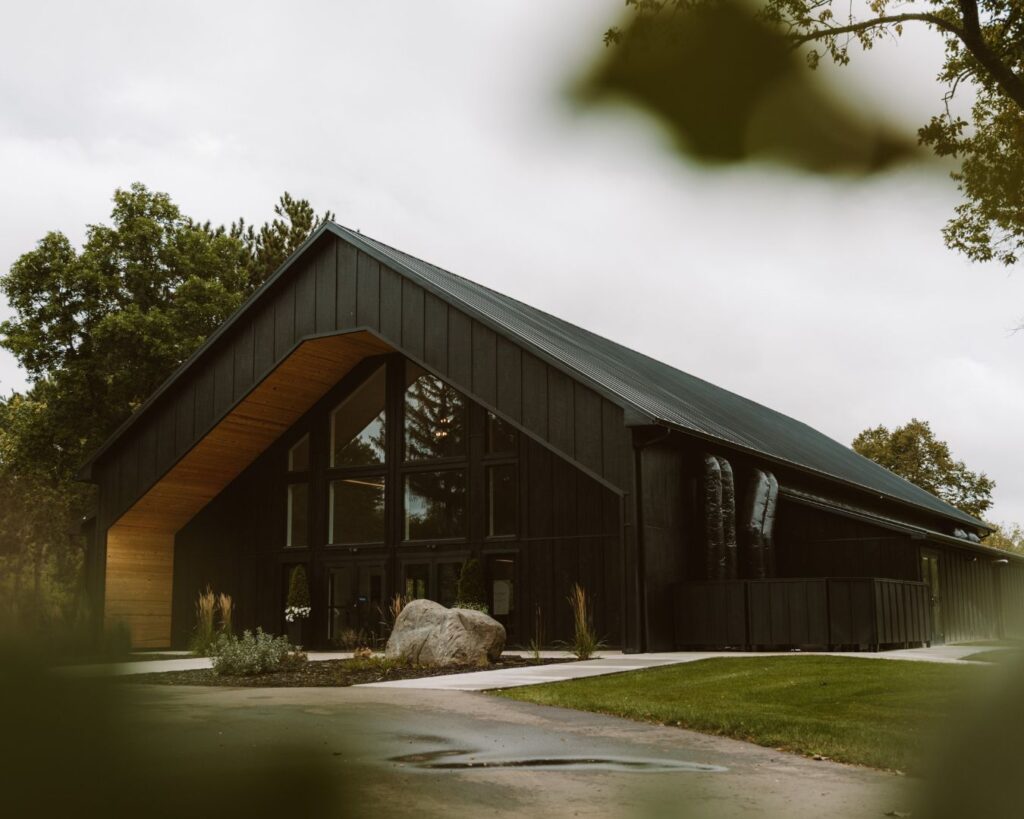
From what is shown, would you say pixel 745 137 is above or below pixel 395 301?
below

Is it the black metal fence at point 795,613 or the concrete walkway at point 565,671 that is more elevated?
the black metal fence at point 795,613

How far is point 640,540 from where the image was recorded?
64.2 feet

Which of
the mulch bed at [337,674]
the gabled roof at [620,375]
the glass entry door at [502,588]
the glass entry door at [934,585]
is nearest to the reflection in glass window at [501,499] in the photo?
the glass entry door at [502,588]

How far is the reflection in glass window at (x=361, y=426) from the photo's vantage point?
24.9 meters

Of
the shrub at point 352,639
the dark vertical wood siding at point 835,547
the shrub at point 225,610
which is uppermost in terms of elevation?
the dark vertical wood siding at point 835,547

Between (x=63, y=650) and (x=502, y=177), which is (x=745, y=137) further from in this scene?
(x=63, y=650)

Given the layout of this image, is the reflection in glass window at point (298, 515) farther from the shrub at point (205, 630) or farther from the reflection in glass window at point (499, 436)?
the reflection in glass window at point (499, 436)

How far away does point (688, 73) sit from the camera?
1.30m

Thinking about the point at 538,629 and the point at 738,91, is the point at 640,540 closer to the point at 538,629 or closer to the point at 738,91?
the point at 538,629

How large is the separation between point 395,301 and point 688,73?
21798 millimetres

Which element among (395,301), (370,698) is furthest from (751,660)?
(395,301)

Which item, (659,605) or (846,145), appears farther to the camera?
(659,605)

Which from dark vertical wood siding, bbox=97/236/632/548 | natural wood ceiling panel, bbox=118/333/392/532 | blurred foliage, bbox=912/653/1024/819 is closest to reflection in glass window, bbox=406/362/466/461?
natural wood ceiling panel, bbox=118/333/392/532

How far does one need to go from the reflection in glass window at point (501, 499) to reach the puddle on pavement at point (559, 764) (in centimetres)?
1515
